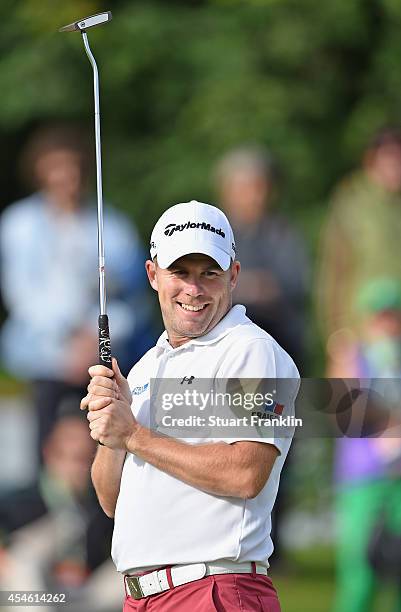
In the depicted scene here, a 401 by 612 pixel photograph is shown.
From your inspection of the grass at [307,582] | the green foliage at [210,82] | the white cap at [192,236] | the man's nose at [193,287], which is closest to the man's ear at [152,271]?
the white cap at [192,236]

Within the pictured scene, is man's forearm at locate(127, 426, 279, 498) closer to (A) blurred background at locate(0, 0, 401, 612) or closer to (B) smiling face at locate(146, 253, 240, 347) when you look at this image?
(B) smiling face at locate(146, 253, 240, 347)

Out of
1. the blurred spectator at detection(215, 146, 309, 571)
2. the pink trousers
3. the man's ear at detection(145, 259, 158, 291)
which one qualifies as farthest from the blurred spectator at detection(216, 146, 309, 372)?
the pink trousers

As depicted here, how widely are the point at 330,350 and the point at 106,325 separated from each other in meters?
4.32

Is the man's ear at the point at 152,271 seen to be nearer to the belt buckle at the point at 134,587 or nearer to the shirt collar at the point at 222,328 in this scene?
the shirt collar at the point at 222,328

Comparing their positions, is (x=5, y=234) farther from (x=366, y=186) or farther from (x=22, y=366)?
(x=366, y=186)

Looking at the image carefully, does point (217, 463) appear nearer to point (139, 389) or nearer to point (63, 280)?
point (139, 389)

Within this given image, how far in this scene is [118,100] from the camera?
13.1 metres

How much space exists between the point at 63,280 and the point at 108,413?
337 centimetres

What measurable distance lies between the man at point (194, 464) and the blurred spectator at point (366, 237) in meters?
3.67

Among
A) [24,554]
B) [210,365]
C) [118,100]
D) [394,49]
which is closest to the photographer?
[210,365]

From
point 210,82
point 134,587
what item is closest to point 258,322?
point 134,587

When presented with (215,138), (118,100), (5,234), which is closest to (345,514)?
(5,234)

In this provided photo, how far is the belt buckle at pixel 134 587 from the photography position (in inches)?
134

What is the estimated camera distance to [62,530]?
6391 millimetres
